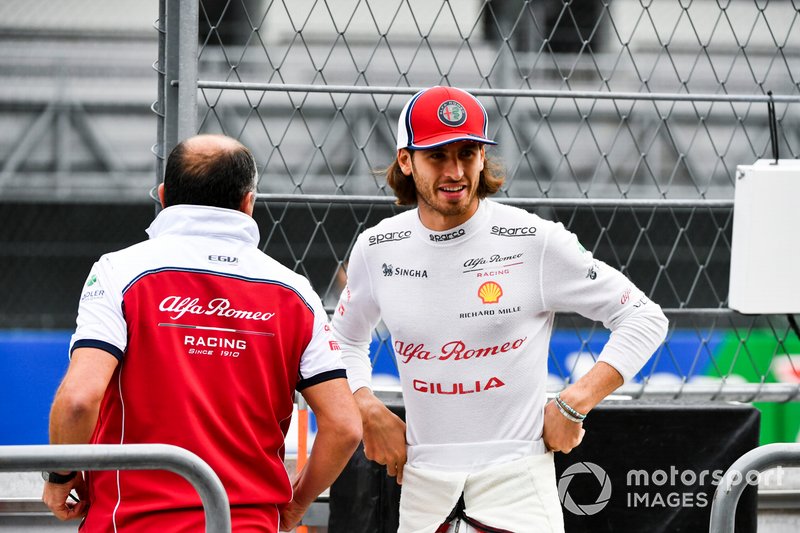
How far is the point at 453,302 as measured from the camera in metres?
2.44

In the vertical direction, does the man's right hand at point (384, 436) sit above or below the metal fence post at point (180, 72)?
below

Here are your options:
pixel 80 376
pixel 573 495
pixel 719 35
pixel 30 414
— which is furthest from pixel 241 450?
pixel 719 35

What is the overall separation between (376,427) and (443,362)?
28 centimetres

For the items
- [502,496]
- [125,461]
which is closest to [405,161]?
[502,496]

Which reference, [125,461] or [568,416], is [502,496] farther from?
[125,461]

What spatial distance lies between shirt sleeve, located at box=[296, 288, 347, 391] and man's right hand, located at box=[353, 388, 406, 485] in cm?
38

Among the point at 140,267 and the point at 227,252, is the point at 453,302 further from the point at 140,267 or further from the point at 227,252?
the point at 140,267

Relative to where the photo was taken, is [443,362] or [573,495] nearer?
[443,362]

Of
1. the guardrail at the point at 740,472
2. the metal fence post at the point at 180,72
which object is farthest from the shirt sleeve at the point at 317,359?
the metal fence post at the point at 180,72

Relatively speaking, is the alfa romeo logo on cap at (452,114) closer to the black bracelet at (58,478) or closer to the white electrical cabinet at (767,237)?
the black bracelet at (58,478)

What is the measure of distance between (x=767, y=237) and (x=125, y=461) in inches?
88.4

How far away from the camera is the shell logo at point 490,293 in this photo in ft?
7.95

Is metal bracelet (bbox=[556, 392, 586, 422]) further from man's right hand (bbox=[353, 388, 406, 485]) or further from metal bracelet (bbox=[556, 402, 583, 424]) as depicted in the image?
man's right hand (bbox=[353, 388, 406, 485])

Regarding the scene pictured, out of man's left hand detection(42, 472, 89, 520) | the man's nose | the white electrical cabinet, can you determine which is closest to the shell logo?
the man's nose
